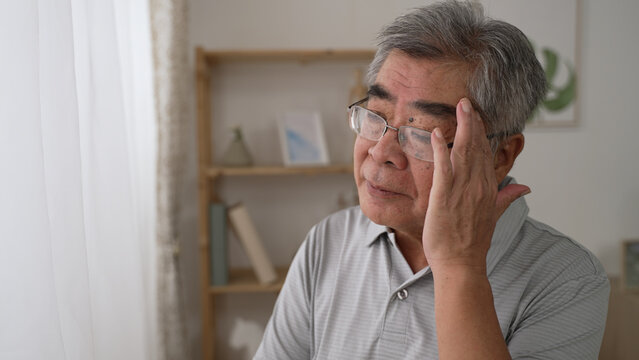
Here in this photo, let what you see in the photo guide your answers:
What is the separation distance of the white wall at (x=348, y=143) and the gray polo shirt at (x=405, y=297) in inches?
58.8

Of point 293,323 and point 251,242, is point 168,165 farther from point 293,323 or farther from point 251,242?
point 293,323

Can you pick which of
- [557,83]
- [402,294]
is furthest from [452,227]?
[557,83]

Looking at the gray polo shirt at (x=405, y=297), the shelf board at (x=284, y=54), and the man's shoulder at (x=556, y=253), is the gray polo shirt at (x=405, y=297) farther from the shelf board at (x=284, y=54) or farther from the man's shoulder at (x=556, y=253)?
the shelf board at (x=284, y=54)

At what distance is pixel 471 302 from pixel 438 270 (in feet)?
0.25

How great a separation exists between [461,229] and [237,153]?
1815mm

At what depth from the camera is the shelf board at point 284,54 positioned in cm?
246

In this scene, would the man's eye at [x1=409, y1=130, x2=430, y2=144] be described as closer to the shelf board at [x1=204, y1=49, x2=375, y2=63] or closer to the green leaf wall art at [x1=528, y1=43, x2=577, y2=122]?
the shelf board at [x1=204, y1=49, x2=375, y2=63]

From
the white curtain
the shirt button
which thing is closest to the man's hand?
the shirt button

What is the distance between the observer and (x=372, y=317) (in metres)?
1.12

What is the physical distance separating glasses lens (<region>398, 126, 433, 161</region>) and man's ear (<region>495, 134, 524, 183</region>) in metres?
0.18

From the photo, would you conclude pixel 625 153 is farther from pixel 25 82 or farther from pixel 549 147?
pixel 25 82

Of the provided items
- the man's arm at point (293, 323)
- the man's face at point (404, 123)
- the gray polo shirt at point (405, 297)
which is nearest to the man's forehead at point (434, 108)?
the man's face at point (404, 123)

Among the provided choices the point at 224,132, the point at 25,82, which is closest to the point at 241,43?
the point at 224,132

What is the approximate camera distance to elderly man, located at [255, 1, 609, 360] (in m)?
0.86
